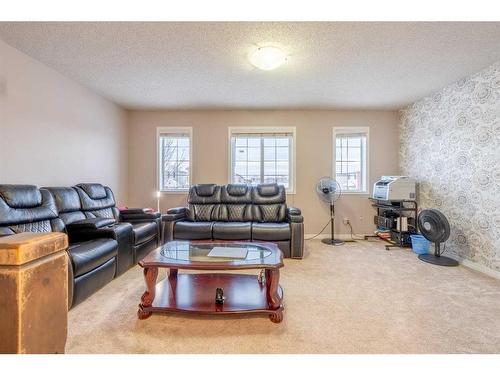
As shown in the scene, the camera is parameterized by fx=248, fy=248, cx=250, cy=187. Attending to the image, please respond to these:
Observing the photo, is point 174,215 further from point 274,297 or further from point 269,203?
point 274,297

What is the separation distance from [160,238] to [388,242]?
3.77 metres

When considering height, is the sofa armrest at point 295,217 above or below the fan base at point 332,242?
above

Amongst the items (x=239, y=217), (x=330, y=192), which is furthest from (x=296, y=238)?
(x=330, y=192)

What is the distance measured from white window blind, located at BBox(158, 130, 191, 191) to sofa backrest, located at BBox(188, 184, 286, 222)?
2.73 feet

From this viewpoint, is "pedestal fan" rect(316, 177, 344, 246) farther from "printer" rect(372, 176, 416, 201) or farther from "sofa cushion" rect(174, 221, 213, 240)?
"sofa cushion" rect(174, 221, 213, 240)

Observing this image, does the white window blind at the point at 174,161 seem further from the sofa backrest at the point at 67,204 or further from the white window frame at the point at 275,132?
the sofa backrest at the point at 67,204

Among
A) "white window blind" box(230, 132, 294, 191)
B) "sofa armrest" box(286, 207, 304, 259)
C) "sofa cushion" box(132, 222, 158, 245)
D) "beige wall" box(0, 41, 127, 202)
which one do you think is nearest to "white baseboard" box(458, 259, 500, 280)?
"sofa armrest" box(286, 207, 304, 259)

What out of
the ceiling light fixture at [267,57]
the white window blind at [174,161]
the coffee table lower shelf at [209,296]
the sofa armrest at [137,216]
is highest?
the ceiling light fixture at [267,57]

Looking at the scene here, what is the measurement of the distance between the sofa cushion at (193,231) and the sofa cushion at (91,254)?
103cm

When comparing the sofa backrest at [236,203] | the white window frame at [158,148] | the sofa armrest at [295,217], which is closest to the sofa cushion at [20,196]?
the sofa backrest at [236,203]

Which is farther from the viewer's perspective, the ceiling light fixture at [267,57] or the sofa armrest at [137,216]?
the sofa armrest at [137,216]

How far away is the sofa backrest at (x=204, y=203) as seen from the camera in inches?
159

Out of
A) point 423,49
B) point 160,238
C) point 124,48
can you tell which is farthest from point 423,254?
point 124,48
